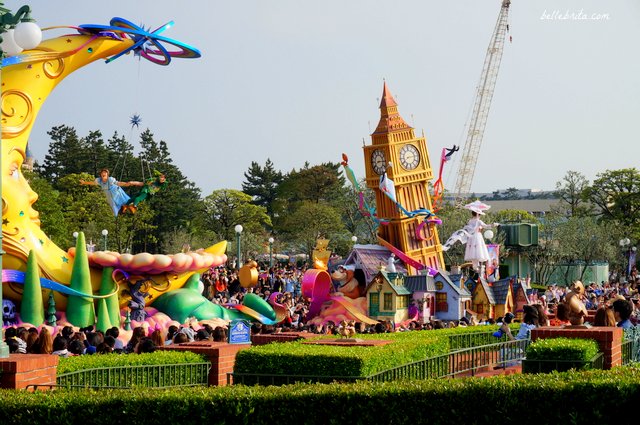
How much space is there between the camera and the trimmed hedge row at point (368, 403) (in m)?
7.12

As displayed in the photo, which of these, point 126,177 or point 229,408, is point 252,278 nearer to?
point 229,408

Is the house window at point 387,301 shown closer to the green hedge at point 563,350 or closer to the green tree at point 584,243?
the green hedge at point 563,350

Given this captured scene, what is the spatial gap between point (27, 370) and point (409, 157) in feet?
80.3

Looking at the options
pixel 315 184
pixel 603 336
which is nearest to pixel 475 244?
pixel 603 336

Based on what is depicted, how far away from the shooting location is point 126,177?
245 ft

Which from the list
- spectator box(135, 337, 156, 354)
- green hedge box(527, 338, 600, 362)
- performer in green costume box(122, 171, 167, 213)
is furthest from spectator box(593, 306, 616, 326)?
performer in green costume box(122, 171, 167, 213)

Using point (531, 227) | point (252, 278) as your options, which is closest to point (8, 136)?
point (252, 278)

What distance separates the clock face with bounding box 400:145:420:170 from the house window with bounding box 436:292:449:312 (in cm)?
522

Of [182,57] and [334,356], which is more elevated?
[182,57]

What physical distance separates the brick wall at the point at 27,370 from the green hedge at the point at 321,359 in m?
2.22

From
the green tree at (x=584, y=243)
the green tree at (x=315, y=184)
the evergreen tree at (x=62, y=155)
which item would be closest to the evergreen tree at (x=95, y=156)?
the evergreen tree at (x=62, y=155)

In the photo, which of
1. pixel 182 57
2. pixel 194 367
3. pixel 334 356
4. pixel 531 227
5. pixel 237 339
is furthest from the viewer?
pixel 531 227

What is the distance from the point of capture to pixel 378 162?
32094mm

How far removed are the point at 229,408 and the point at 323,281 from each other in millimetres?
20816
